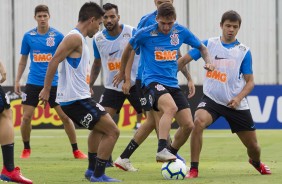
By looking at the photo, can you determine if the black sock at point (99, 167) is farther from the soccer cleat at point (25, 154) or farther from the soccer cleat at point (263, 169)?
the soccer cleat at point (25, 154)

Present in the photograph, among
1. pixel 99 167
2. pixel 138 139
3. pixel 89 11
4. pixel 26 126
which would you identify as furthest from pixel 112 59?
pixel 99 167

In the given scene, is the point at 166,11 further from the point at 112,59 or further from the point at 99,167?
the point at 112,59

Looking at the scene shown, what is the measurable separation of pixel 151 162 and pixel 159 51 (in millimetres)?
3158

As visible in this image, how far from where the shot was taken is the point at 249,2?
3009 centimetres

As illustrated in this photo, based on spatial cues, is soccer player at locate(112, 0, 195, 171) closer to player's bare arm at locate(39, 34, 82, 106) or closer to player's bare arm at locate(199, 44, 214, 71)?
player's bare arm at locate(199, 44, 214, 71)

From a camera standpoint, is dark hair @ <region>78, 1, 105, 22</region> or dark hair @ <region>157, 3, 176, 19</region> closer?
dark hair @ <region>78, 1, 105, 22</region>

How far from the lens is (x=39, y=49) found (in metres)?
16.2

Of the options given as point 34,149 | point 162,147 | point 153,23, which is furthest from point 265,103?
point 162,147

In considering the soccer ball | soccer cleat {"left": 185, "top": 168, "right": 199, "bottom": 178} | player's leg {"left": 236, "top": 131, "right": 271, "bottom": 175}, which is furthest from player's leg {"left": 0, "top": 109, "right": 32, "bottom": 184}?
player's leg {"left": 236, "top": 131, "right": 271, "bottom": 175}

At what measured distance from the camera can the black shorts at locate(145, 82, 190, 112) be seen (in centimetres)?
1165

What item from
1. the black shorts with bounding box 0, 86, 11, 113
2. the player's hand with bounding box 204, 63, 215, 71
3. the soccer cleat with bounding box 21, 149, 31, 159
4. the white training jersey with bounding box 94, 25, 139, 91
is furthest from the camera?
the soccer cleat with bounding box 21, 149, 31, 159

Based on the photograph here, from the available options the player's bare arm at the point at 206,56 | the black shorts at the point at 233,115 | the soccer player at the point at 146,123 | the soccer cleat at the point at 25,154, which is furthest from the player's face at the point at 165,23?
the soccer cleat at the point at 25,154

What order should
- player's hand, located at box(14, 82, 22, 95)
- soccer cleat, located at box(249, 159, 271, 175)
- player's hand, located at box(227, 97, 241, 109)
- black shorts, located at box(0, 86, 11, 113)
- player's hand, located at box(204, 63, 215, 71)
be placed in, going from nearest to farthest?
1. black shorts, located at box(0, 86, 11, 113)
2. player's hand, located at box(204, 63, 215, 71)
3. player's hand, located at box(227, 97, 241, 109)
4. soccer cleat, located at box(249, 159, 271, 175)
5. player's hand, located at box(14, 82, 22, 95)

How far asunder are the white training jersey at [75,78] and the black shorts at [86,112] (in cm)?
8
